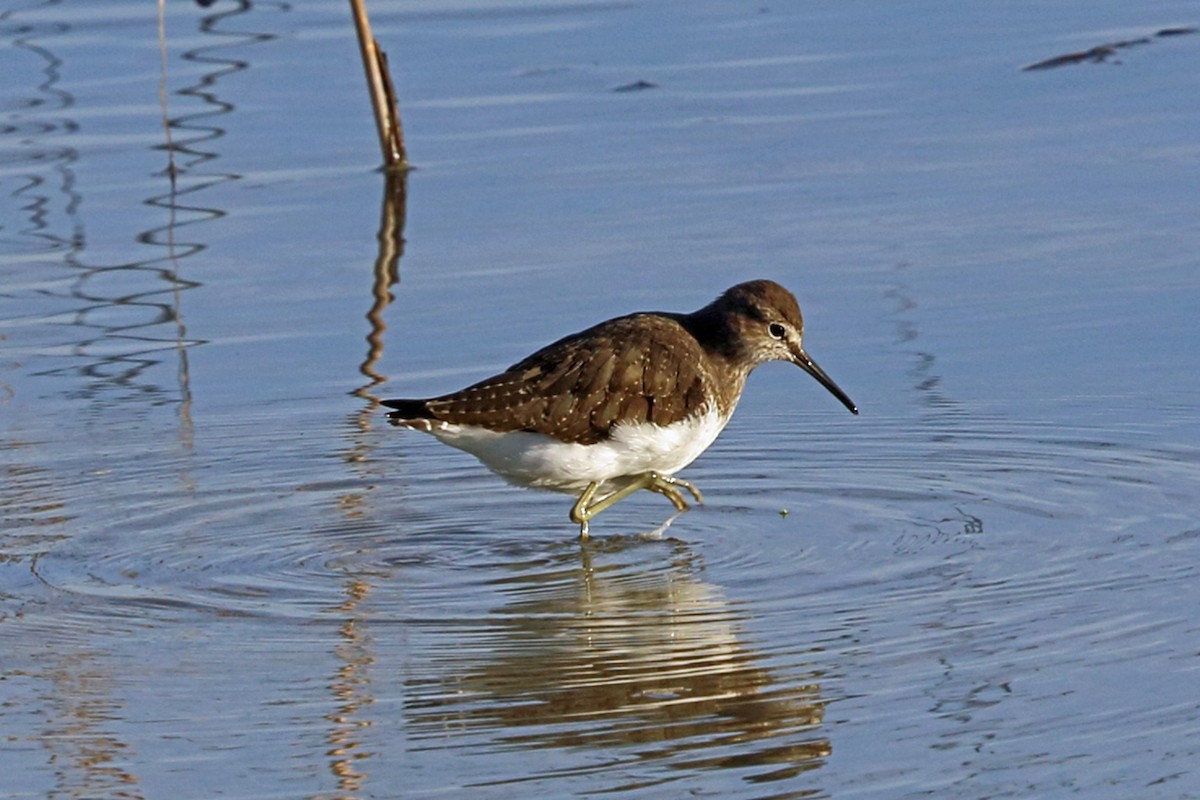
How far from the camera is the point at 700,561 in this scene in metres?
7.46

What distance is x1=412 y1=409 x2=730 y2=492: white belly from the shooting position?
26.1 feet

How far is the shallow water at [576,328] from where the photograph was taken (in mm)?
5766

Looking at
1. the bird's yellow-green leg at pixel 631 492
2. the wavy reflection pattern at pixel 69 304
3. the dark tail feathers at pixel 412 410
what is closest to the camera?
the wavy reflection pattern at pixel 69 304

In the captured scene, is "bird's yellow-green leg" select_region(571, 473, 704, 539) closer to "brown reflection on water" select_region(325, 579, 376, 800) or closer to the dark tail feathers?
the dark tail feathers

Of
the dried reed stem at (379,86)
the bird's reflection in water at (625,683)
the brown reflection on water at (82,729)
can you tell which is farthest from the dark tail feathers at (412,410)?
the dried reed stem at (379,86)

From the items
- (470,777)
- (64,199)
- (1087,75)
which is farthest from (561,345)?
(1087,75)

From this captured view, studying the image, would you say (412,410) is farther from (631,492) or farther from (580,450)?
(631,492)

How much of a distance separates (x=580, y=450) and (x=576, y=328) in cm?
190

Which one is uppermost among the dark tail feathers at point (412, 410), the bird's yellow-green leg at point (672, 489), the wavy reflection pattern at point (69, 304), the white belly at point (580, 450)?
the dark tail feathers at point (412, 410)

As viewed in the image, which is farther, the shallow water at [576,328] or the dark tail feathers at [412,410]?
the dark tail feathers at [412,410]

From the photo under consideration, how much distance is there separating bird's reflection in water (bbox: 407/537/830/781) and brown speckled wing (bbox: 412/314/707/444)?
749 millimetres

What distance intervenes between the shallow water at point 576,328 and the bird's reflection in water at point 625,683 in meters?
0.02

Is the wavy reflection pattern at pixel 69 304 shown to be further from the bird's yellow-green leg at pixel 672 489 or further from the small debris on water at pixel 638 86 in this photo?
the small debris on water at pixel 638 86

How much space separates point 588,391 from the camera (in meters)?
8.06
